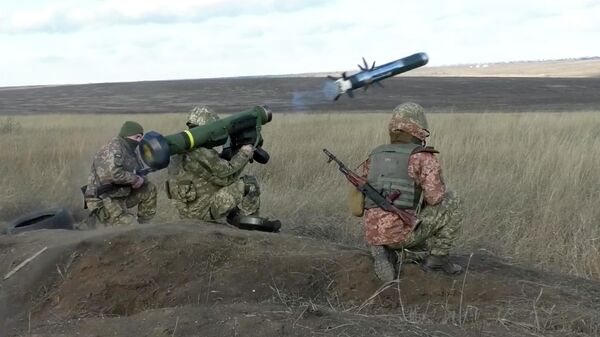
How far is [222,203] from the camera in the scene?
666 centimetres

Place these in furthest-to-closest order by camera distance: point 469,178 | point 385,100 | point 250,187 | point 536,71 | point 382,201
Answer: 1. point 536,71
2. point 385,100
3. point 469,178
4. point 250,187
5. point 382,201

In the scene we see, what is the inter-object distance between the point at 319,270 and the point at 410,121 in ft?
4.05

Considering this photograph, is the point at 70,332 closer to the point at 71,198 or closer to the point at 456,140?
the point at 71,198

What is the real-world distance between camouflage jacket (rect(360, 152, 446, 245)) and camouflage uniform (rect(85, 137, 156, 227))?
2.94m

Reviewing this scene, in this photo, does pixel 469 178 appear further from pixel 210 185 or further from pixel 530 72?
pixel 530 72

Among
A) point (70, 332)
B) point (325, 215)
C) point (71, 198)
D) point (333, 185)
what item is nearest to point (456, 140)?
point (333, 185)

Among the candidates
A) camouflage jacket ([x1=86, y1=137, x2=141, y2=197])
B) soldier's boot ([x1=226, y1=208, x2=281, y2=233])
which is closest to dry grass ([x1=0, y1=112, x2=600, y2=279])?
soldier's boot ([x1=226, y1=208, x2=281, y2=233])

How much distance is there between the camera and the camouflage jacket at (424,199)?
4766 millimetres

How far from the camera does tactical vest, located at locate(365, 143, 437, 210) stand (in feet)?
15.8

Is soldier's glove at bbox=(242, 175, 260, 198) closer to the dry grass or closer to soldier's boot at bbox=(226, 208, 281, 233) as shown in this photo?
soldier's boot at bbox=(226, 208, 281, 233)

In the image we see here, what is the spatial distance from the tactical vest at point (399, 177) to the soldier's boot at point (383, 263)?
320 mm

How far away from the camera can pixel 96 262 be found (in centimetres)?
515

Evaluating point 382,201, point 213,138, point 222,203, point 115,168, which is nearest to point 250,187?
point 222,203

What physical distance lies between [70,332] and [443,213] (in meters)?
2.54
